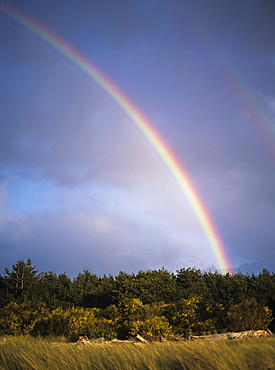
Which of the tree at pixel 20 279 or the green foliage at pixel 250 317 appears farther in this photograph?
the tree at pixel 20 279

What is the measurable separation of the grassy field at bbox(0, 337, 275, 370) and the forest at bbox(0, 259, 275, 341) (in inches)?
308

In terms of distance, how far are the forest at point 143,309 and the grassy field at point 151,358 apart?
7.83 m

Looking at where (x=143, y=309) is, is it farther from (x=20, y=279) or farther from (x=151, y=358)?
(x=20, y=279)

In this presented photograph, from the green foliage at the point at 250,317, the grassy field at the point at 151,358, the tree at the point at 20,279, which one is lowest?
the grassy field at the point at 151,358

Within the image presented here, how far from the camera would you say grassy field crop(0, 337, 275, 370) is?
5043mm

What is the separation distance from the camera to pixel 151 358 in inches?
235

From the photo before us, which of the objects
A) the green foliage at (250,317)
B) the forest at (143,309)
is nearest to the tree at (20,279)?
the forest at (143,309)

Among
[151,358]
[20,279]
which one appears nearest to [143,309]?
[151,358]

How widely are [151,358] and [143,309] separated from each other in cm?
1152

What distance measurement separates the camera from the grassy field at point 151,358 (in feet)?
16.5

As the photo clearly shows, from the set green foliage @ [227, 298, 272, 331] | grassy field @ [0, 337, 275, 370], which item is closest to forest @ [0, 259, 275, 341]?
green foliage @ [227, 298, 272, 331]

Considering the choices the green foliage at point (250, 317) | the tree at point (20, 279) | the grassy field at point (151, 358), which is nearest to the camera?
the grassy field at point (151, 358)

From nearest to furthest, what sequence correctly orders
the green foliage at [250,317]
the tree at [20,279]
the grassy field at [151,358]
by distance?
the grassy field at [151,358], the green foliage at [250,317], the tree at [20,279]

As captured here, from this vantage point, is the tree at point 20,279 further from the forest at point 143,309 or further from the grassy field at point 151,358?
the grassy field at point 151,358
